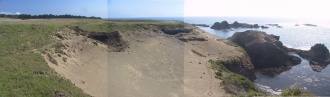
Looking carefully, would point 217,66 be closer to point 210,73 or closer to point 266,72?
point 210,73

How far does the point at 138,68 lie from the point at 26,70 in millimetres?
17211

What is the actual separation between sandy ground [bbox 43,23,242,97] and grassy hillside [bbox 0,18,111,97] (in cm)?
179

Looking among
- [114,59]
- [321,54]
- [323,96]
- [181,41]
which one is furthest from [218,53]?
[321,54]

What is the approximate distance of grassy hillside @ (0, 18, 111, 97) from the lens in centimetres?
1842

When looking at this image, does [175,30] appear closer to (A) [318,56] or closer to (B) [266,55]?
(B) [266,55]

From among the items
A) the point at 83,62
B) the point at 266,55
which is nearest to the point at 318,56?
the point at 266,55

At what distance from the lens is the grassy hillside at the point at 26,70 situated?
18.4 meters

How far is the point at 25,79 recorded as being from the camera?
19.7 meters

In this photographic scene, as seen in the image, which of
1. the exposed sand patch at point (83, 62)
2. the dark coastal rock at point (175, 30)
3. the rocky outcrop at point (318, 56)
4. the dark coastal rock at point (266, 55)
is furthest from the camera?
the rocky outcrop at point (318, 56)

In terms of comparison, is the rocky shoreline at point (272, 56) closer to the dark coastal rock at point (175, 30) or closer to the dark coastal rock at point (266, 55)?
the dark coastal rock at point (266, 55)

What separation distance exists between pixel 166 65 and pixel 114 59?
26.1ft

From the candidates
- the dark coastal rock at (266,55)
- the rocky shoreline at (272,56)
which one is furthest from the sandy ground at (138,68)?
the dark coastal rock at (266,55)

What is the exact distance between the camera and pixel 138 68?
3716 centimetres

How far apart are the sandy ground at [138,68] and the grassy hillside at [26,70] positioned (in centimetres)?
179
